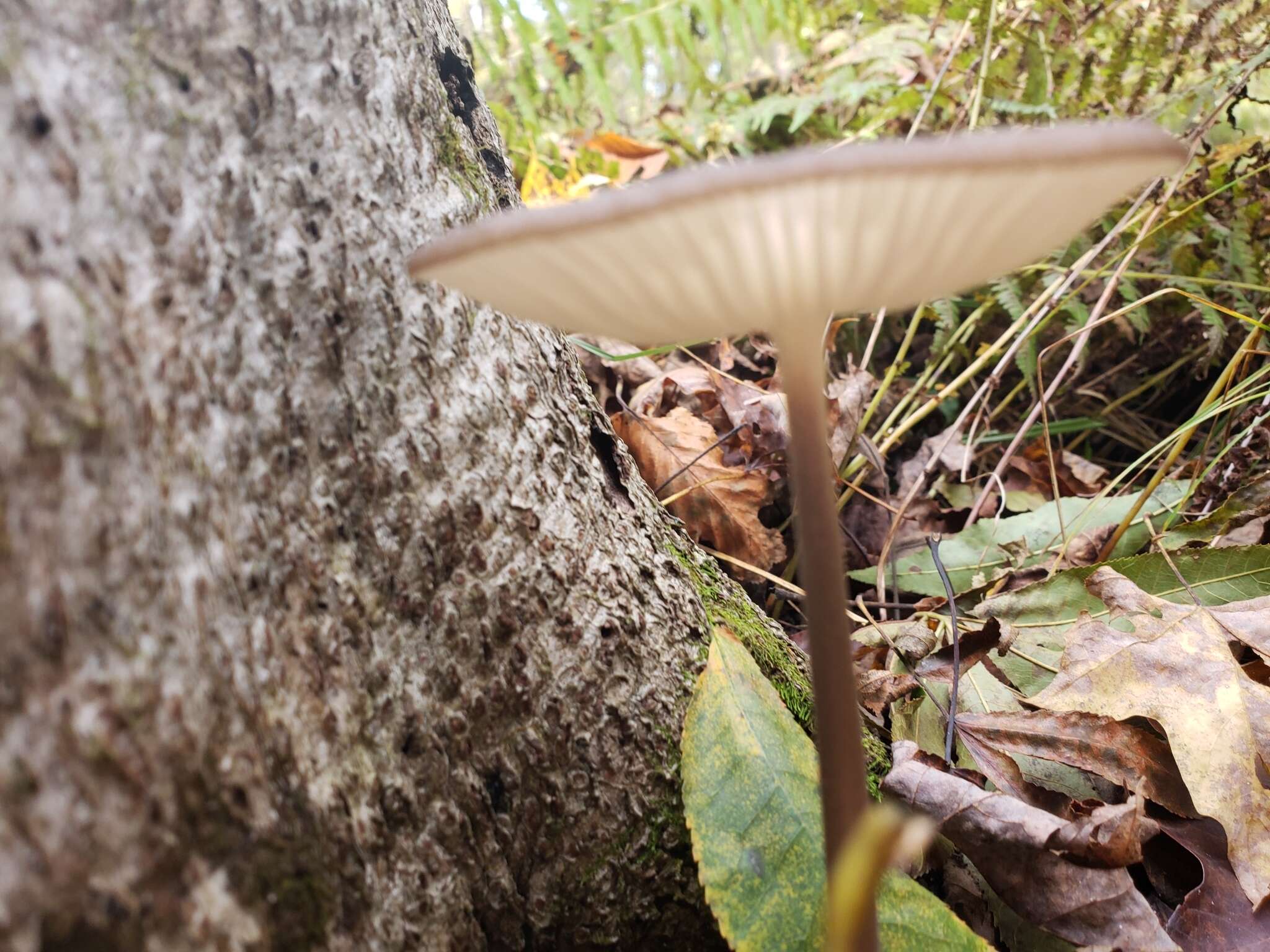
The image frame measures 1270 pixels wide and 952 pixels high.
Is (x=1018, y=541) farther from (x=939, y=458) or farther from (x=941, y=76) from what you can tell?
(x=941, y=76)

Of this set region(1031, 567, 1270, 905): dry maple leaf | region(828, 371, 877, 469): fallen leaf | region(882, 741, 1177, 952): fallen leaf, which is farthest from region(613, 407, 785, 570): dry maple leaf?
region(882, 741, 1177, 952): fallen leaf

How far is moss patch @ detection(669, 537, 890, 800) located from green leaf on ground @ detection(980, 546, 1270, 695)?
1.09ft

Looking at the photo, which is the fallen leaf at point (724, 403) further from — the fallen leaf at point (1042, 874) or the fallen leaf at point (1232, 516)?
the fallen leaf at point (1042, 874)

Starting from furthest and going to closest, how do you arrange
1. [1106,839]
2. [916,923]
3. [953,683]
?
[953,683]
[1106,839]
[916,923]

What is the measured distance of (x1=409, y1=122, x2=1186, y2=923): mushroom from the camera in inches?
17.0

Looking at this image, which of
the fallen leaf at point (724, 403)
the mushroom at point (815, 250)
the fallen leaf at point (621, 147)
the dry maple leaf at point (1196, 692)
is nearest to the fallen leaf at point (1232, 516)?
the dry maple leaf at point (1196, 692)

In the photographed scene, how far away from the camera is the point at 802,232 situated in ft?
1.65

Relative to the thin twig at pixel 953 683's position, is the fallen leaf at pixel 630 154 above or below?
above

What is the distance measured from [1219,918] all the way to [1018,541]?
829mm

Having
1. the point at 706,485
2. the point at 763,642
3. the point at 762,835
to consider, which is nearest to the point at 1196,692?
the point at 763,642

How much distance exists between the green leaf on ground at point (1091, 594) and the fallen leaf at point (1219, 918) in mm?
358

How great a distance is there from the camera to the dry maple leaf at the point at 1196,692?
95cm

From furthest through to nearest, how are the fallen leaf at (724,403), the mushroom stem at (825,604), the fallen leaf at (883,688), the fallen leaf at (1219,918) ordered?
the fallen leaf at (724,403), the fallen leaf at (883,688), the fallen leaf at (1219,918), the mushroom stem at (825,604)

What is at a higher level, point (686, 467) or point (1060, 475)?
point (686, 467)
